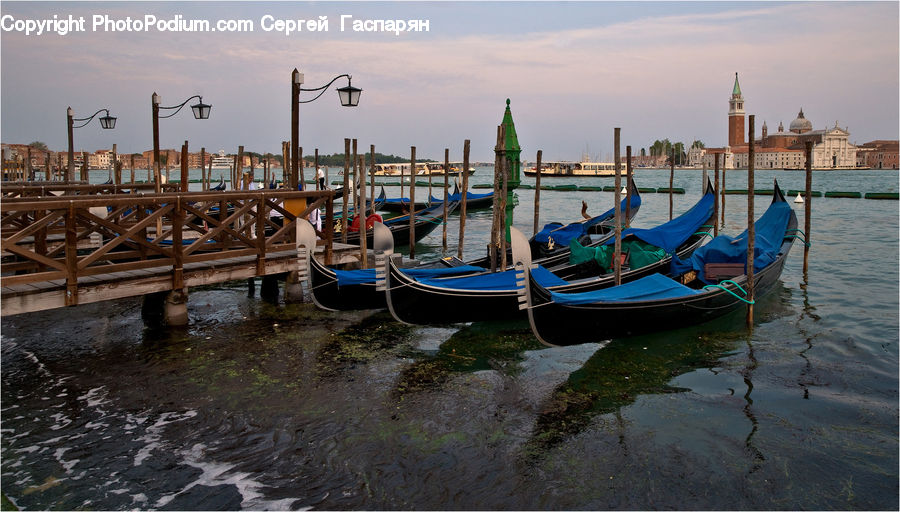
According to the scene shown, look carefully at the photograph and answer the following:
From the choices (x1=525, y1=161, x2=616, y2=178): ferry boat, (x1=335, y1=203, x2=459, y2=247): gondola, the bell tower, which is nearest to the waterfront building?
the bell tower

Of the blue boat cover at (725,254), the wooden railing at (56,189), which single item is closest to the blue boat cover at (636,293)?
the blue boat cover at (725,254)

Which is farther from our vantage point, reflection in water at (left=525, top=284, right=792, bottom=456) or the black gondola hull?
the black gondola hull

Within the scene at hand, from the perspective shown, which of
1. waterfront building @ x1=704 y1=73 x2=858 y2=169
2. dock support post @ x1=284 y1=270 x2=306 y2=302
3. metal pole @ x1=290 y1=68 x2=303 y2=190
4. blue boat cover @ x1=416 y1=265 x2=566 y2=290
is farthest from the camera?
waterfront building @ x1=704 y1=73 x2=858 y2=169

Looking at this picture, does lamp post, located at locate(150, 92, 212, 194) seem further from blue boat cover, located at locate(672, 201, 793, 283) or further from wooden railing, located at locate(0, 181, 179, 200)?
blue boat cover, located at locate(672, 201, 793, 283)

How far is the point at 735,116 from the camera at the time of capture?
113 meters

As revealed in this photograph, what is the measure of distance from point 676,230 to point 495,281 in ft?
13.7

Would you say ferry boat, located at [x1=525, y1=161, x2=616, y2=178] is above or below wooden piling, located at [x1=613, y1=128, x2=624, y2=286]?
above

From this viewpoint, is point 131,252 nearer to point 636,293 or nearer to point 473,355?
point 473,355

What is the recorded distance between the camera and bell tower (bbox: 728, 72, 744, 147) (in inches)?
4418

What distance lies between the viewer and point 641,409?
4.91 meters

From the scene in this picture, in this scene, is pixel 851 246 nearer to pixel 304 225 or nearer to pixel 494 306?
pixel 494 306

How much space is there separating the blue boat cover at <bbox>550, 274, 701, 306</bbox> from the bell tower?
11629 cm

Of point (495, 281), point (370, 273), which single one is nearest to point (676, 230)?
point (495, 281)

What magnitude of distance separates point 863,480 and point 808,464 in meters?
0.29
